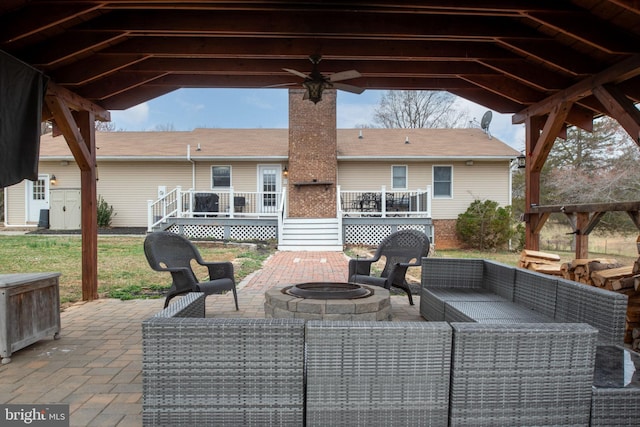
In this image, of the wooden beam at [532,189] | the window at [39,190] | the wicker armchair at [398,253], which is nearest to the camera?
the wicker armchair at [398,253]

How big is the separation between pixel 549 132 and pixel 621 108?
137cm

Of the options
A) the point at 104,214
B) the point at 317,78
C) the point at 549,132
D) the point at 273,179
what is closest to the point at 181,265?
the point at 317,78

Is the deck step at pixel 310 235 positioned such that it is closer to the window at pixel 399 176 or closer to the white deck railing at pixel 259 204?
the white deck railing at pixel 259 204

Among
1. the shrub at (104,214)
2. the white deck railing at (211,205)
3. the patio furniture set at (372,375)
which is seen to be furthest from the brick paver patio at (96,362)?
the shrub at (104,214)

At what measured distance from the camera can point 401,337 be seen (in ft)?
6.57

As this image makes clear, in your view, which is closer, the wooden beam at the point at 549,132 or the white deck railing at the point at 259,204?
the wooden beam at the point at 549,132

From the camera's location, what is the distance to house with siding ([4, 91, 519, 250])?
13.6m

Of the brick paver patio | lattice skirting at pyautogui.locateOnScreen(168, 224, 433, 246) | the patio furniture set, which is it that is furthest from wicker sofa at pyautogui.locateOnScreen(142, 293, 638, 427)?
lattice skirting at pyautogui.locateOnScreen(168, 224, 433, 246)

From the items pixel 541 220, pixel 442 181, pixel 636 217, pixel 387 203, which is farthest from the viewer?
pixel 442 181

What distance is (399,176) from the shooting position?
50.6 feet

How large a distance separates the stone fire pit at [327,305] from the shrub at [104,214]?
13.6 meters

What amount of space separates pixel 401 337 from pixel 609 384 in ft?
3.76

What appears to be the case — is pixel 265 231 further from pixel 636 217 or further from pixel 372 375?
pixel 372 375

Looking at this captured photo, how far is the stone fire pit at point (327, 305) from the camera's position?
10.2ft
